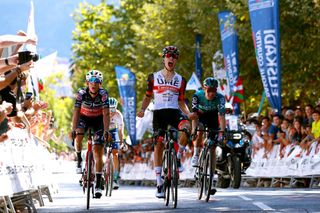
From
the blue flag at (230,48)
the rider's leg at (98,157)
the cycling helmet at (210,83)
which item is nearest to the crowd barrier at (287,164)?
the blue flag at (230,48)

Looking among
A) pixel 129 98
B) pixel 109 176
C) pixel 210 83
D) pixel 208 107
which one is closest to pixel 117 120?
pixel 109 176

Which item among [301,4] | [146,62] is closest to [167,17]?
[146,62]

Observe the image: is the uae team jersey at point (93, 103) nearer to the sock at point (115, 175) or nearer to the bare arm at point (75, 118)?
the bare arm at point (75, 118)

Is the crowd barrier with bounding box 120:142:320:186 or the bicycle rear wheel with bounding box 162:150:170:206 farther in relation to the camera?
the crowd barrier with bounding box 120:142:320:186

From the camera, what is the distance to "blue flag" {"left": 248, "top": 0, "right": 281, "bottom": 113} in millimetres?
26156

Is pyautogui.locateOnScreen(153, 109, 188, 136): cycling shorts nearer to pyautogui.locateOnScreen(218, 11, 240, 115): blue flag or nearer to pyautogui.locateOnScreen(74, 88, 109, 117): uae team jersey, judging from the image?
pyautogui.locateOnScreen(74, 88, 109, 117): uae team jersey

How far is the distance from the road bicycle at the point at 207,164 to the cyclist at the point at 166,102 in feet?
1.75


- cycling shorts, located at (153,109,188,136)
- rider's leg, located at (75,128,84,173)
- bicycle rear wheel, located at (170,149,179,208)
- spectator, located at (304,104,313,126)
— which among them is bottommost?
bicycle rear wheel, located at (170,149,179,208)

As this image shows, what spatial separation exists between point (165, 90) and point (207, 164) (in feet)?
4.67

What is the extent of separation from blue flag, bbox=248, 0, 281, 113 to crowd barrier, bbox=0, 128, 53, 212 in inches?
323

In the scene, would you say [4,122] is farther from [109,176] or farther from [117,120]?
[117,120]

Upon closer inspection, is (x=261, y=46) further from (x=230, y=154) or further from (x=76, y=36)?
(x=76, y=36)

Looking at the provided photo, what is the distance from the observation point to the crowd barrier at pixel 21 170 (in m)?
13.8

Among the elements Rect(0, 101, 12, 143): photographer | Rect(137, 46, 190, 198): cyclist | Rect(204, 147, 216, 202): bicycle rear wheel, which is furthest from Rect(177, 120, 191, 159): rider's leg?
Rect(0, 101, 12, 143): photographer
